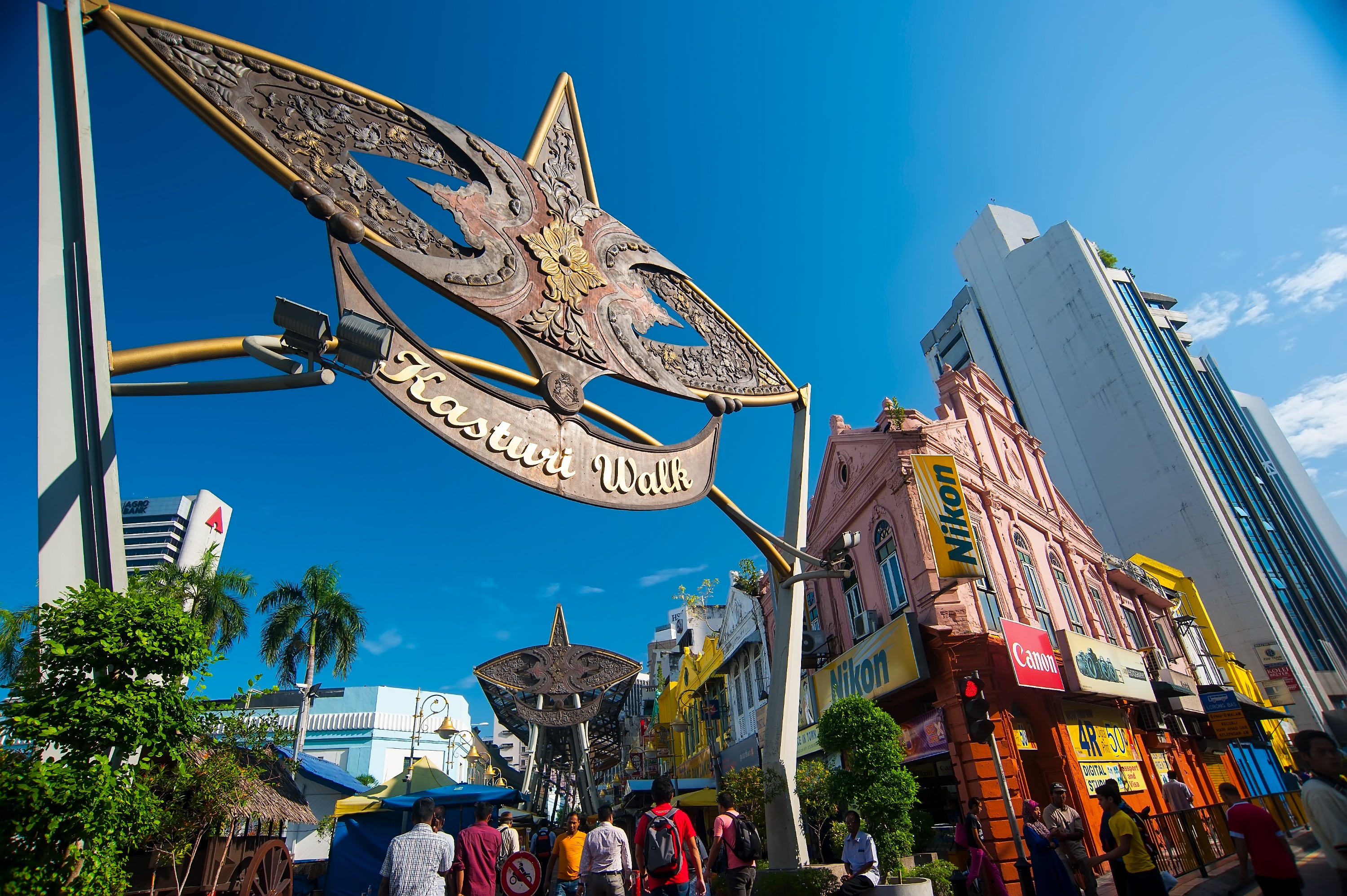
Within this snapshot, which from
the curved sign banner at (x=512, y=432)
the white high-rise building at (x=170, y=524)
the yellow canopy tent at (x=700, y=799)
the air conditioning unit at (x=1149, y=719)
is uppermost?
the white high-rise building at (x=170, y=524)

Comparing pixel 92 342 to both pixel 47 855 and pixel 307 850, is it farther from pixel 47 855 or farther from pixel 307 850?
→ pixel 307 850

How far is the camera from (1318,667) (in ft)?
121

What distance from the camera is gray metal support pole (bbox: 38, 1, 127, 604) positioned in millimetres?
3490

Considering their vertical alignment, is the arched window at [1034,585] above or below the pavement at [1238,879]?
above

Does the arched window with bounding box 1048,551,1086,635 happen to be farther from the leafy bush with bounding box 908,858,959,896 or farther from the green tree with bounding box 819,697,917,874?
the leafy bush with bounding box 908,858,959,896

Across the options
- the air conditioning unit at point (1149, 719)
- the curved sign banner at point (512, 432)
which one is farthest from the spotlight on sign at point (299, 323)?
the air conditioning unit at point (1149, 719)

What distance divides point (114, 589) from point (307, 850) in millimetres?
31351

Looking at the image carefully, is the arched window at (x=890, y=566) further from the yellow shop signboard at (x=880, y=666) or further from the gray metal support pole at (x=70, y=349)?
the gray metal support pole at (x=70, y=349)

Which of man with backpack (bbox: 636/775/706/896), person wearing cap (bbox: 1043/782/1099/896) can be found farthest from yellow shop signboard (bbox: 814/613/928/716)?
man with backpack (bbox: 636/775/706/896)

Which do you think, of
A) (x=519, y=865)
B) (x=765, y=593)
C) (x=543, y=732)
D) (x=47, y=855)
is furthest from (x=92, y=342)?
(x=543, y=732)

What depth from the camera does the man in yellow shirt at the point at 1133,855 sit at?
613 cm

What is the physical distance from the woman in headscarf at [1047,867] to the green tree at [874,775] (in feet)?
6.76

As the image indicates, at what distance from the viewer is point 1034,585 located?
1784cm

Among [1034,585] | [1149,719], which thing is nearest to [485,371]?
[1034,585]
